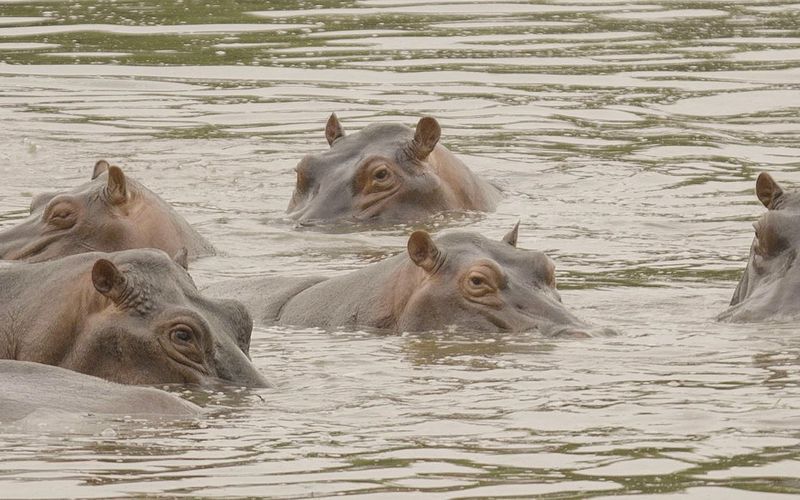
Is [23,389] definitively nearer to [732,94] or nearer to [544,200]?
[544,200]

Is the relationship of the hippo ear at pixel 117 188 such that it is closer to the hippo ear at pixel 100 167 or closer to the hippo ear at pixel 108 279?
the hippo ear at pixel 100 167

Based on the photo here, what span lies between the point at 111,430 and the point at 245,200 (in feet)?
30.0

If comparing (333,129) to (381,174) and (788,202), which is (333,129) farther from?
(788,202)

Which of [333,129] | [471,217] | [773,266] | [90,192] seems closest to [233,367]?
[773,266]

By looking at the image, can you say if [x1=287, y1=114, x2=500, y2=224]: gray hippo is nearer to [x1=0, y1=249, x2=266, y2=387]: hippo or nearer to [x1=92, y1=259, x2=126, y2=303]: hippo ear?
[x1=0, y1=249, x2=266, y2=387]: hippo

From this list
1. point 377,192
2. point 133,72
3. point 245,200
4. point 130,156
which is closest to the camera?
point 377,192

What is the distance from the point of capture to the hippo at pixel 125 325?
837 cm

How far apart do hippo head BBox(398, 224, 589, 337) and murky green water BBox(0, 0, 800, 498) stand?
225 mm

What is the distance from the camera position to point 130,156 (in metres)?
18.0

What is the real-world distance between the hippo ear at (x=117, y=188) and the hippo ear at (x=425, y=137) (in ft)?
9.71

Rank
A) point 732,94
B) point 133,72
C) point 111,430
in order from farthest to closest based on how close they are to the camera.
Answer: point 133,72 → point 732,94 → point 111,430

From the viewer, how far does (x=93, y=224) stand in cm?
1204

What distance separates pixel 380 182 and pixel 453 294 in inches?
187

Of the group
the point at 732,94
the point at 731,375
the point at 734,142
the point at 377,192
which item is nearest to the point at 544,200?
the point at 377,192
